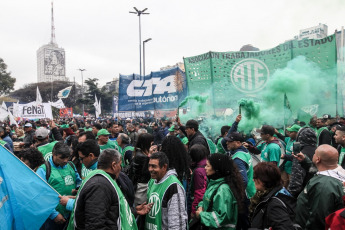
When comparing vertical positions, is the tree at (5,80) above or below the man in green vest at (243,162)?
above

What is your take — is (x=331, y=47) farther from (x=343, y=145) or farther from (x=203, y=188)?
(x=203, y=188)

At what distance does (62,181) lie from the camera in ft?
11.4

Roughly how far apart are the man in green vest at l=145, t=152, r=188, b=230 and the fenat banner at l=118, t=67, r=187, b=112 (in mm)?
6383

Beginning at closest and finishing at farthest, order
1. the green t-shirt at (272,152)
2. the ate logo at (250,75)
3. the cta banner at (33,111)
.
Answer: the green t-shirt at (272,152)
the ate logo at (250,75)
the cta banner at (33,111)

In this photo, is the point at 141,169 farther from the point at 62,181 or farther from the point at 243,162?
the point at 243,162

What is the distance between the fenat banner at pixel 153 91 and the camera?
9648 mm

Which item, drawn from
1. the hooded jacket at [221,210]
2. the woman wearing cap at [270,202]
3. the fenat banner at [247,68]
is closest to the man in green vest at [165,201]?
the hooded jacket at [221,210]

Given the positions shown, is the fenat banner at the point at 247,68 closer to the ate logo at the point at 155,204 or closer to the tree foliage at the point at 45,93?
the ate logo at the point at 155,204

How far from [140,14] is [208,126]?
1533cm

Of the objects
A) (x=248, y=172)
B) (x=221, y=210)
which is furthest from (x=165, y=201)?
(x=248, y=172)

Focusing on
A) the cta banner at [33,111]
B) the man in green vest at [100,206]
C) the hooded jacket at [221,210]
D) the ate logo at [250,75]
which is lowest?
the hooded jacket at [221,210]

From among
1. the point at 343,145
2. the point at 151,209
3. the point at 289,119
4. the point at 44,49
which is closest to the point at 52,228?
the point at 151,209

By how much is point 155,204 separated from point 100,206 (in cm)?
81

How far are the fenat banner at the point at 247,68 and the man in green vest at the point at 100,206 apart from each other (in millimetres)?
5024
